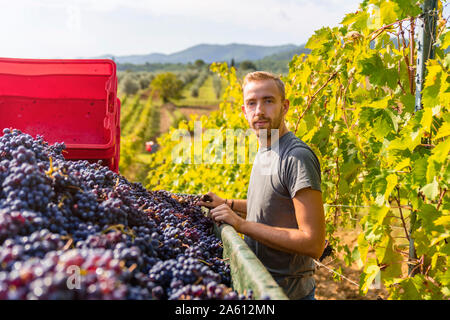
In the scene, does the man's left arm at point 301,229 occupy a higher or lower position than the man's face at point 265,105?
lower

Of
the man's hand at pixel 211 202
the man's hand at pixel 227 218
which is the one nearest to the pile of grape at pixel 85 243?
the man's hand at pixel 227 218

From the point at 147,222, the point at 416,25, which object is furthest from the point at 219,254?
the point at 416,25

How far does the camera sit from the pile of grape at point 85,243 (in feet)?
2.34

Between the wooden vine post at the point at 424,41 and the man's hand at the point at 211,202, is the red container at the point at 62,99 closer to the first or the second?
the man's hand at the point at 211,202

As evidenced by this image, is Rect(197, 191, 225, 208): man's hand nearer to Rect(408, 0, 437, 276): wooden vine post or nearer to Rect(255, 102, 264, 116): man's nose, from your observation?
Rect(255, 102, 264, 116): man's nose

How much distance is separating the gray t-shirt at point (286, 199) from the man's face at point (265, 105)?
96mm

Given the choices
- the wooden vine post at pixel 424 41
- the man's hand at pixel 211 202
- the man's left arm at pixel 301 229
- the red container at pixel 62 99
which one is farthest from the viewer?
the red container at pixel 62 99

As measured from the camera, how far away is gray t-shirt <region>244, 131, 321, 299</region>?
1501 millimetres

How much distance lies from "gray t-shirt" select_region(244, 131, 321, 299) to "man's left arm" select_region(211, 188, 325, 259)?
0.05 metres
